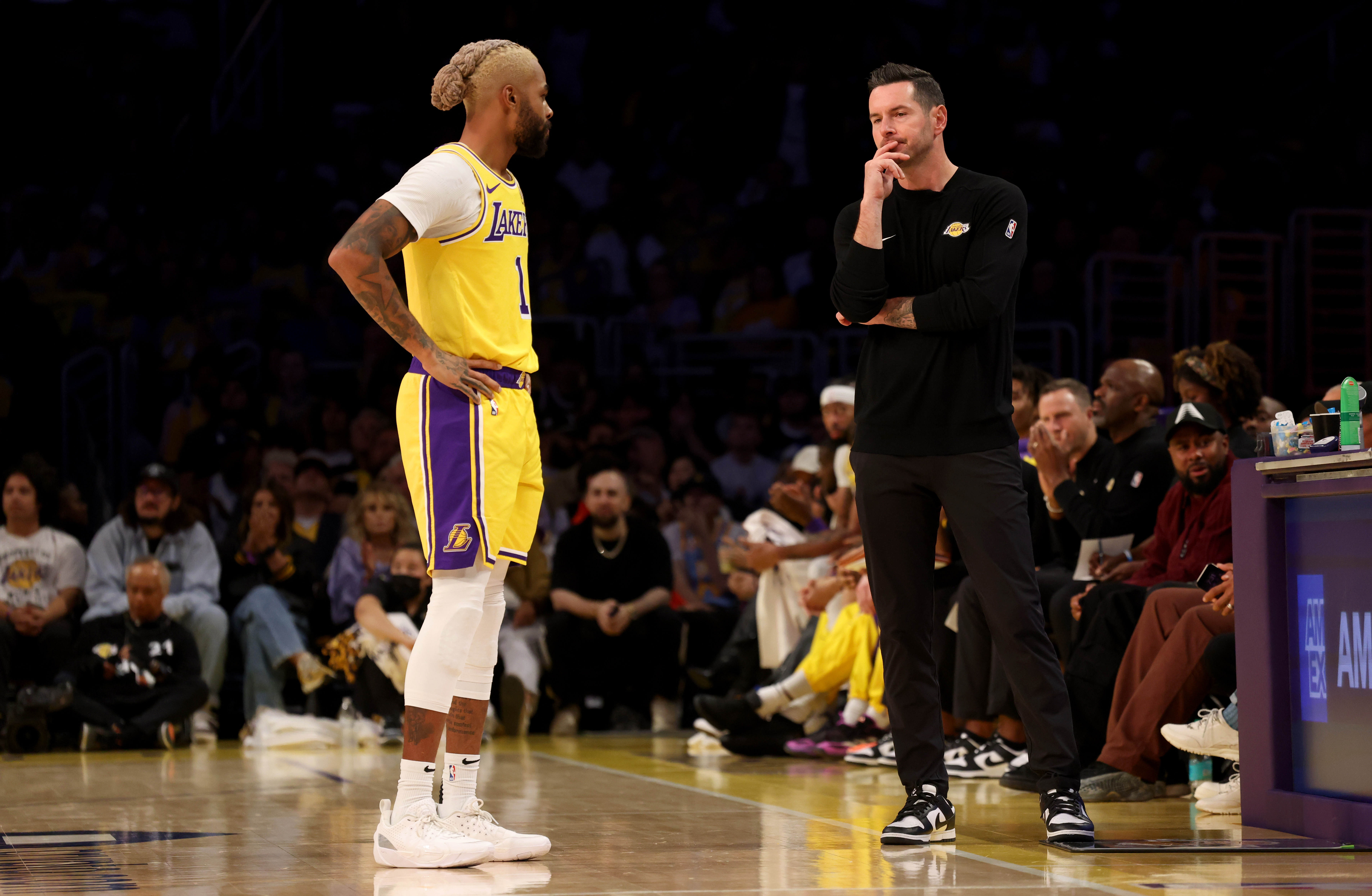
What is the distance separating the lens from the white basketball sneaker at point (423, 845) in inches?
142

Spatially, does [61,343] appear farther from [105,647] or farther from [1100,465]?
[1100,465]

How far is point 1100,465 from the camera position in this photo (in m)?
6.25

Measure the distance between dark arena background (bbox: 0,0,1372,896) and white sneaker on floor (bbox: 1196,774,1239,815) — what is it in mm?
109

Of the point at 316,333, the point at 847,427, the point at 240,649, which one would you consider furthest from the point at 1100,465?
the point at 316,333

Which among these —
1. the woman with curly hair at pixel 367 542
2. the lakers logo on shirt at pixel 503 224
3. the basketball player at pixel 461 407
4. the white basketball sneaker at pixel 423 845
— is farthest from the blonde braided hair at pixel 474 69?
the woman with curly hair at pixel 367 542

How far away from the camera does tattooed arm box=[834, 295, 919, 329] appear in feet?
12.9

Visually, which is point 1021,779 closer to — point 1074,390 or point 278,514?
point 1074,390

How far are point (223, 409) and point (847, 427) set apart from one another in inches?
183

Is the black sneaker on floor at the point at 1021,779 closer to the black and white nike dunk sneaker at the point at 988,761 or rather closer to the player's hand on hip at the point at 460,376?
the black and white nike dunk sneaker at the point at 988,761

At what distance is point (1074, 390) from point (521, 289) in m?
2.99

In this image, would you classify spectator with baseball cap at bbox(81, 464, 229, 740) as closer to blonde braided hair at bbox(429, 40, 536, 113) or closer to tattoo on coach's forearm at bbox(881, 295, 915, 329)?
blonde braided hair at bbox(429, 40, 536, 113)

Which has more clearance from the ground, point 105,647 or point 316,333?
point 316,333

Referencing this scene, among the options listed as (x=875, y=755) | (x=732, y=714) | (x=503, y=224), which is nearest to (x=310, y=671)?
(x=732, y=714)

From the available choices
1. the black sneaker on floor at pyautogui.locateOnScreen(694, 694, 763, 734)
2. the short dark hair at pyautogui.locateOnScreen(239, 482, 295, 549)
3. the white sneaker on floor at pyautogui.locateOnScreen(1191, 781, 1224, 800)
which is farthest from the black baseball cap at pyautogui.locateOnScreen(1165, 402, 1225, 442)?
the short dark hair at pyautogui.locateOnScreen(239, 482, 295, 549)
